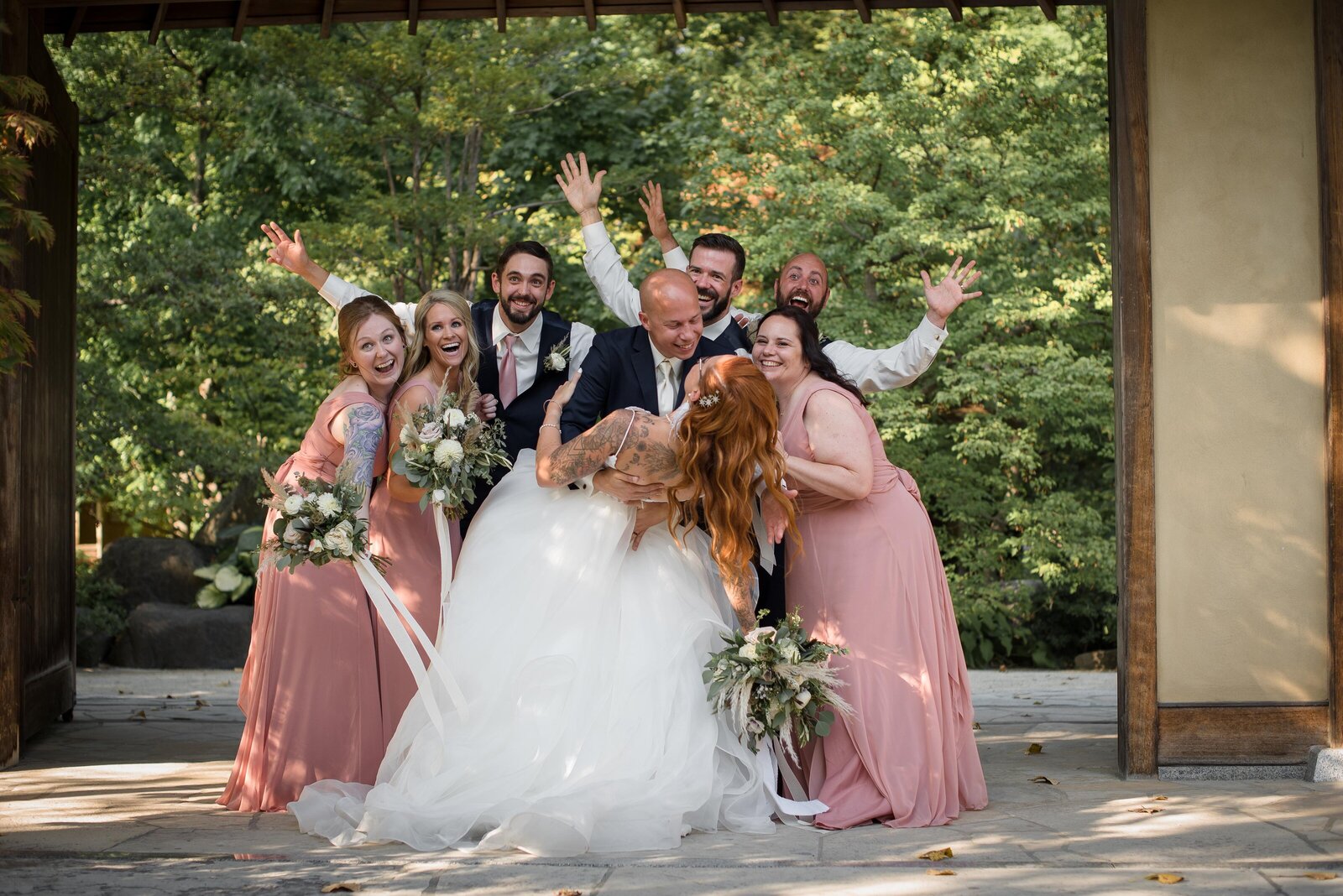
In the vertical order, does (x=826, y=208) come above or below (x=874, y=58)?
below

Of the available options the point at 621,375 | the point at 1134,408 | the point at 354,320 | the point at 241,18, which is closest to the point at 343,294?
the point at 354,320

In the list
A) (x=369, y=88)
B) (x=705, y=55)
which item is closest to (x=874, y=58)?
(x=705, y=55)

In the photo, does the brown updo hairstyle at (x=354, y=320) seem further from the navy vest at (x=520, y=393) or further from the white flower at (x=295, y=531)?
the white flower at (x=295, y=531)

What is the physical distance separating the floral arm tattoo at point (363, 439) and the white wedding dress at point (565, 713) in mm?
443

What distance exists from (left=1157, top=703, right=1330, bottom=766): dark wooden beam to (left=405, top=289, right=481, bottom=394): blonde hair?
3.04 metres

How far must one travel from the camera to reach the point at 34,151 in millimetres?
6457

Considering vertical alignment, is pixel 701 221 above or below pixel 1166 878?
above

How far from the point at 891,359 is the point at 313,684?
9.18 feet

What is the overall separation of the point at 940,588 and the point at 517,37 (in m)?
10.0

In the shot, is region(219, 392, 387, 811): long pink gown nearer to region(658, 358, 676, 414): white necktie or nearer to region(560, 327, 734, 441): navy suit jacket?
region(560, 327, 734, 441): navy suit jacket

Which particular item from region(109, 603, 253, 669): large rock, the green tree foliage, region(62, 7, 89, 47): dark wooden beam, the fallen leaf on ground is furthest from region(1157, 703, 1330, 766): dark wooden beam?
region(109, 603, 253, 669): large rock

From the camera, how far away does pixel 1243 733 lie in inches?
216

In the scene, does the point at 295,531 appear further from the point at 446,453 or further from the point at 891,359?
the point at 891,359

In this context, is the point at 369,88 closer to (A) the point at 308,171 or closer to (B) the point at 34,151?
(A) the point at 308,171
